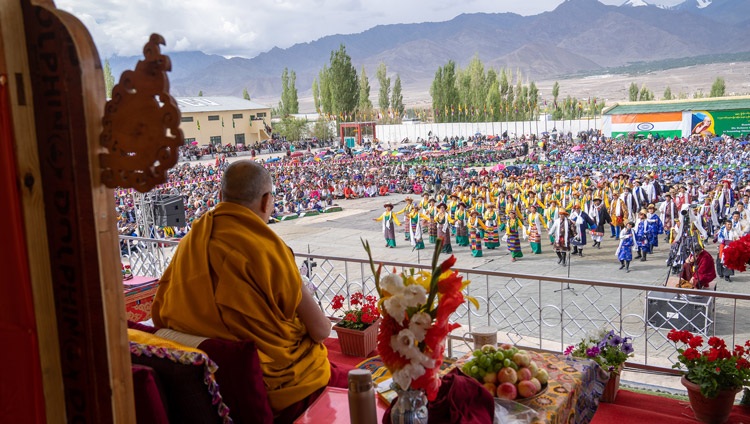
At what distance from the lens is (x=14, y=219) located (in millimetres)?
1020

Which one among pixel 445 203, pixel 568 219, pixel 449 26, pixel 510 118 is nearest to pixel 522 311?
pixel 568 219

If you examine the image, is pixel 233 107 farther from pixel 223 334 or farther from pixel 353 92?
pixel 223 334

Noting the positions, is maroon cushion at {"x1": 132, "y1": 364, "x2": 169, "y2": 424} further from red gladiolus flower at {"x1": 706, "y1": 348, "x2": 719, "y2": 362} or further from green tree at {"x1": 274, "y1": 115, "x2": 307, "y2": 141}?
green tree at {"x1": 274, "y1": 115, "x2": 307, "y2": 141}

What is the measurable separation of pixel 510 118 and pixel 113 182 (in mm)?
48963

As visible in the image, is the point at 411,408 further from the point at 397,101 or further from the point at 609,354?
the point at 397,101

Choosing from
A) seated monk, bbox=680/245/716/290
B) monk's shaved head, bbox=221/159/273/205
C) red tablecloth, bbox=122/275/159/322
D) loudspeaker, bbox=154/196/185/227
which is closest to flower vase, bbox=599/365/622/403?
monk's shaved head, bbox=221/159/273/205

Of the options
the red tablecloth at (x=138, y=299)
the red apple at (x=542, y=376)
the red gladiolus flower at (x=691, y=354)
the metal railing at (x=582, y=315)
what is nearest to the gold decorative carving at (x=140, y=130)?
the red apple at (x=542, y=376)

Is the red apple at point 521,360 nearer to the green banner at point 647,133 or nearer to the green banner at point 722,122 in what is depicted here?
the green banner at point 722,122

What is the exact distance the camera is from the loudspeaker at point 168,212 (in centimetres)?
808

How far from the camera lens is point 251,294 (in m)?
1.75

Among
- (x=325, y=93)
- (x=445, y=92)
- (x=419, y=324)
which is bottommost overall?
(x=419, y=324)

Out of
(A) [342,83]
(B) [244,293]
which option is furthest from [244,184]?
(A) [342,83]

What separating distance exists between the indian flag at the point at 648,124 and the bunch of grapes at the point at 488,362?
3234cm

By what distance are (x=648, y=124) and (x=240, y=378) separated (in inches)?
1318
